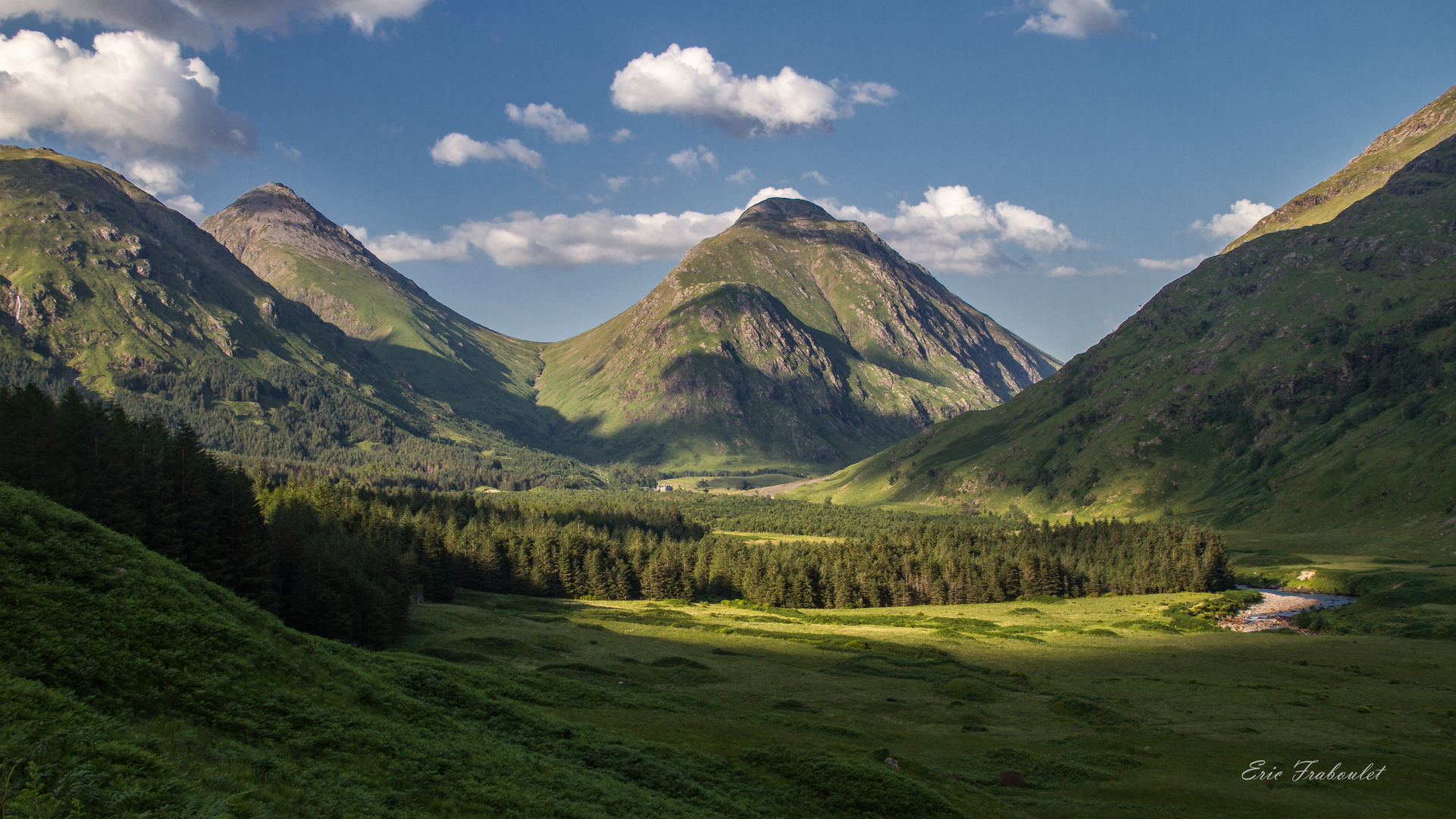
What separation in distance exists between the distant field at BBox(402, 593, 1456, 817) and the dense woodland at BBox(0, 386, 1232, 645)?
1361 centimetres

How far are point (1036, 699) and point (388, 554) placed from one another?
92.4 meters

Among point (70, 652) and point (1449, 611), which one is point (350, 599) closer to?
point (70, 652)

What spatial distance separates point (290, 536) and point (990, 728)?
84.4 m

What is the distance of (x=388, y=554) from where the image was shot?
114m

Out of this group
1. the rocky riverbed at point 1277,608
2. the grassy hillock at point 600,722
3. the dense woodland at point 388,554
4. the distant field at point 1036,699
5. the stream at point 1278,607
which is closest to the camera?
the grassy hillock at point 600,722

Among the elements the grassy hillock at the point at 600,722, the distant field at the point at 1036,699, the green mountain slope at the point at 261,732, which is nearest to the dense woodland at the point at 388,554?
the distant field at the point at 1036,699

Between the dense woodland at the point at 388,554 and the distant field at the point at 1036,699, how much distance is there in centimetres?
1361
